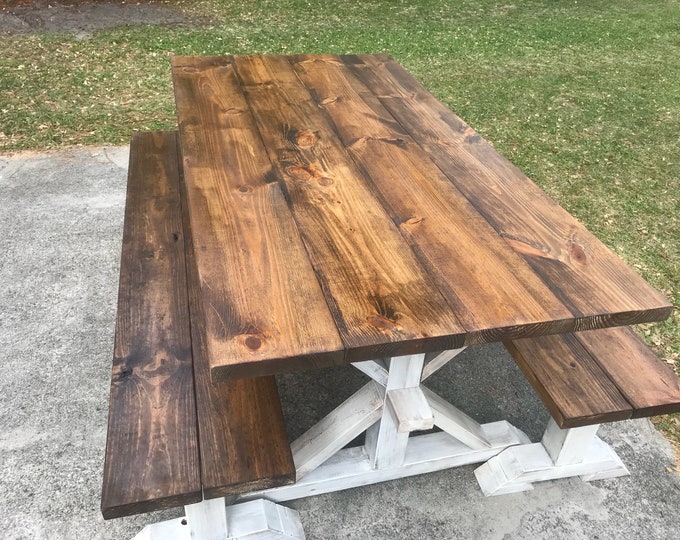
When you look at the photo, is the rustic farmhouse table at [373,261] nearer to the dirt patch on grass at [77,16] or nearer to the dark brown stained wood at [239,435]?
the dark brown stained wood at [239,435]

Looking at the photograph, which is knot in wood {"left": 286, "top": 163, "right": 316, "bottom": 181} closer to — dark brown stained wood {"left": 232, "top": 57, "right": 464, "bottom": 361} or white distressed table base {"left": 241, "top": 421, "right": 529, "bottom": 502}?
dark brown stained wood {"left": 232, "top": 57, "right": 464, "bottom": 361}

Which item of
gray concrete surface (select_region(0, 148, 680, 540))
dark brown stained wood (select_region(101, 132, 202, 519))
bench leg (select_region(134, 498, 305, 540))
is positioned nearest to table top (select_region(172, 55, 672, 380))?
dark brown stained wood (select_region(101, 132, 202, 519))

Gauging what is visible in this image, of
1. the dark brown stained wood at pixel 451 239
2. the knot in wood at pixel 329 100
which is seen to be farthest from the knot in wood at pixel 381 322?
the knot in wood at pixel 329 100

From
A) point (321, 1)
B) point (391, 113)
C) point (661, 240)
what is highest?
point (391, 113)

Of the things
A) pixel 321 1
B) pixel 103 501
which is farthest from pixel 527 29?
pixel 103 501

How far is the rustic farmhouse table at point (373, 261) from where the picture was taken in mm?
1178

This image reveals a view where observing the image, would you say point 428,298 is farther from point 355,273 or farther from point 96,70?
point 96,70

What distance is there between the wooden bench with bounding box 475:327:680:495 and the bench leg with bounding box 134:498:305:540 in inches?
24.4

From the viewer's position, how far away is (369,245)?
139 cm

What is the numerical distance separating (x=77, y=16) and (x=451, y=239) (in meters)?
6.30

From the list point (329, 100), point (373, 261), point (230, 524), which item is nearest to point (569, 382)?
point (373, 261)

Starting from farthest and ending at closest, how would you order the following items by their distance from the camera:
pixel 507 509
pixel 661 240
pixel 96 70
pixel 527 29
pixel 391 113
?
pixel 527 29
pixel 96 70
pixel 661 240
pixel 391 113
pixel 507 509

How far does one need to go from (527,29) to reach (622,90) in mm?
1874

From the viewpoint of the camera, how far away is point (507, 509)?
183 cm
